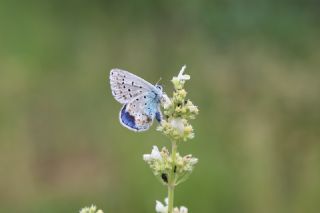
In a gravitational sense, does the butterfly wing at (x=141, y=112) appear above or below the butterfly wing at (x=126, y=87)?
below

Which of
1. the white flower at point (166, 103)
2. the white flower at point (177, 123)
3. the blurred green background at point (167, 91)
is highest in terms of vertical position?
the blurred green background at point (167, 91)

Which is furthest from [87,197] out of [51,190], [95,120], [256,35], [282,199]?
[256,35]

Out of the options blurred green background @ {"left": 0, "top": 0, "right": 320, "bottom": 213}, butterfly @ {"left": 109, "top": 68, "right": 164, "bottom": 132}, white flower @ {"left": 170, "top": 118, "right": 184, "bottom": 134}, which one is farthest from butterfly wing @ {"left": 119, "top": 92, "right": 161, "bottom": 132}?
blurred green background @ {"left": 0, "top": 0, "right": 320, "bottom": 213}

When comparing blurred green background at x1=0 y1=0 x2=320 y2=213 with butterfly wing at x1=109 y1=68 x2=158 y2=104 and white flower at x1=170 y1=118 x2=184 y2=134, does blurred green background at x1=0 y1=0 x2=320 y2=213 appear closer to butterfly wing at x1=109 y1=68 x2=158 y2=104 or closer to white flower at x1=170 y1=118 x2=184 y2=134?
butterfly wing at x1=109 y1=68 x2=158 y2=104

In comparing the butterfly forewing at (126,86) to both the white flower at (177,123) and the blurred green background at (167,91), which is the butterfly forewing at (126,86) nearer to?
the white flower at (177,123)

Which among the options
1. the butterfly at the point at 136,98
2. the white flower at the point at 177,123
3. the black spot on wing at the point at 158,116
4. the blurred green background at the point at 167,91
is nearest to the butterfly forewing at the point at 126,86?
the butterfly at the point at 136,98

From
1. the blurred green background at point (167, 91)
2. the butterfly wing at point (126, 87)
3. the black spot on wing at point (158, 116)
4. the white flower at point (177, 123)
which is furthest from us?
the blurred green background at point (167, 91)

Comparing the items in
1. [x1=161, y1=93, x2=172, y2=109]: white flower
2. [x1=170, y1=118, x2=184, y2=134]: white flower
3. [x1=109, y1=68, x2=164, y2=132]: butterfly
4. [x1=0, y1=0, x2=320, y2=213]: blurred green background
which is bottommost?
[x1=170, y1=118, x2=184, y2=134]: white flower
